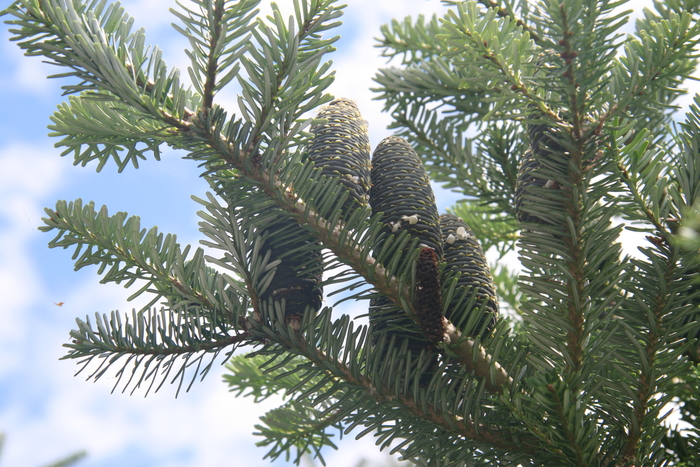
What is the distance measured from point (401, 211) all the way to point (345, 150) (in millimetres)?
104

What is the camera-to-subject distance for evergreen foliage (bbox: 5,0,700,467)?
512mm

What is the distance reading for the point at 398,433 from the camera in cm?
59

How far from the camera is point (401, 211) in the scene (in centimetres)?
61

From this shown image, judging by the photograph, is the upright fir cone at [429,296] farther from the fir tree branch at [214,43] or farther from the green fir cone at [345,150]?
the fir tree branch at [214,43]

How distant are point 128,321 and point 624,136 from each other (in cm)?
59

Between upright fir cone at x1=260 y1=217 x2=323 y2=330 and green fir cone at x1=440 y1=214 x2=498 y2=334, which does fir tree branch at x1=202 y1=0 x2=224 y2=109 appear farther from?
green fir cone at x1=440 y1=214 x2=498 y2=334

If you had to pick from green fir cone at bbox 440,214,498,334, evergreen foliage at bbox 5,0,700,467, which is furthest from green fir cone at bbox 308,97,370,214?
green fir cone at bbox 440,214,498,334

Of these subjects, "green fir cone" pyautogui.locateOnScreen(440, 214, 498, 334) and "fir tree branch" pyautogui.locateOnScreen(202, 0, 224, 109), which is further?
"green fir cone" pyautogui.locateOnScreen(440, 214, 498, 334)

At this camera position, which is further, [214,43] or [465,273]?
[465,273]

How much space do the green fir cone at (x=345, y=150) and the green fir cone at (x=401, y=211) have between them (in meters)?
0.02

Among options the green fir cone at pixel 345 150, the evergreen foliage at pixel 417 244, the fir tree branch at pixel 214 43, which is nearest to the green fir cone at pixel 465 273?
the evergreen foliage at pixel 417 244

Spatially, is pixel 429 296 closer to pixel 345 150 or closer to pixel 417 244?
pixel 417 244

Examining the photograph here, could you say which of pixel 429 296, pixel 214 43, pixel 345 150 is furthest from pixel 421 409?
pixel 214 43

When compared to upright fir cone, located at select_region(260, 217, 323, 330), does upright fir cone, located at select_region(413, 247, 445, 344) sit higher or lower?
higher
